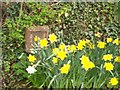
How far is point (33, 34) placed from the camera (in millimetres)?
2975

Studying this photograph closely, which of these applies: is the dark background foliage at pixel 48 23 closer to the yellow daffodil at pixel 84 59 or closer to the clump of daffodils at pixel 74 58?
the clump of daffodils at pixel 74 58

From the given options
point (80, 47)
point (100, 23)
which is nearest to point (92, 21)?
point (100, 23)

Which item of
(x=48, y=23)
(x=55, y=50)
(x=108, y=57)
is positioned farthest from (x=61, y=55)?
(x=48, y=23)

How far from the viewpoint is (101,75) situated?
2.70 meters

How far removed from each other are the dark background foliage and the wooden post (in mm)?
44

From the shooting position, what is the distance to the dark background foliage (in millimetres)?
2929

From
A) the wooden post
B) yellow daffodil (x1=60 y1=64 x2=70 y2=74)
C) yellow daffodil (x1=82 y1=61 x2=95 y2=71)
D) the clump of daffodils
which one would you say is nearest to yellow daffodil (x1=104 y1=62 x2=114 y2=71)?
the clump of daffodils

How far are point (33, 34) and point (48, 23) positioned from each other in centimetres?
26

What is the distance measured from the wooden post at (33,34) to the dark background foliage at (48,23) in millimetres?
44

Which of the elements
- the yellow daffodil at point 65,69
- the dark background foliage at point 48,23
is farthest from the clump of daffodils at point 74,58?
the dark background foliage at point 48,23

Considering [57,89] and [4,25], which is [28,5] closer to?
[4,25]

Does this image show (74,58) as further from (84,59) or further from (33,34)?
(33,34)

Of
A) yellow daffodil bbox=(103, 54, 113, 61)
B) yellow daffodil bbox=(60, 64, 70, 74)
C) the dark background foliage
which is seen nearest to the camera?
yellow daffodil bbox=(60, 64, 70, 74)

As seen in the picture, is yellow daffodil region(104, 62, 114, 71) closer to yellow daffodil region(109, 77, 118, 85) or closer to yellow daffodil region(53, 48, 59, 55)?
yellow daffodil region(109, 77, 118, 85)
